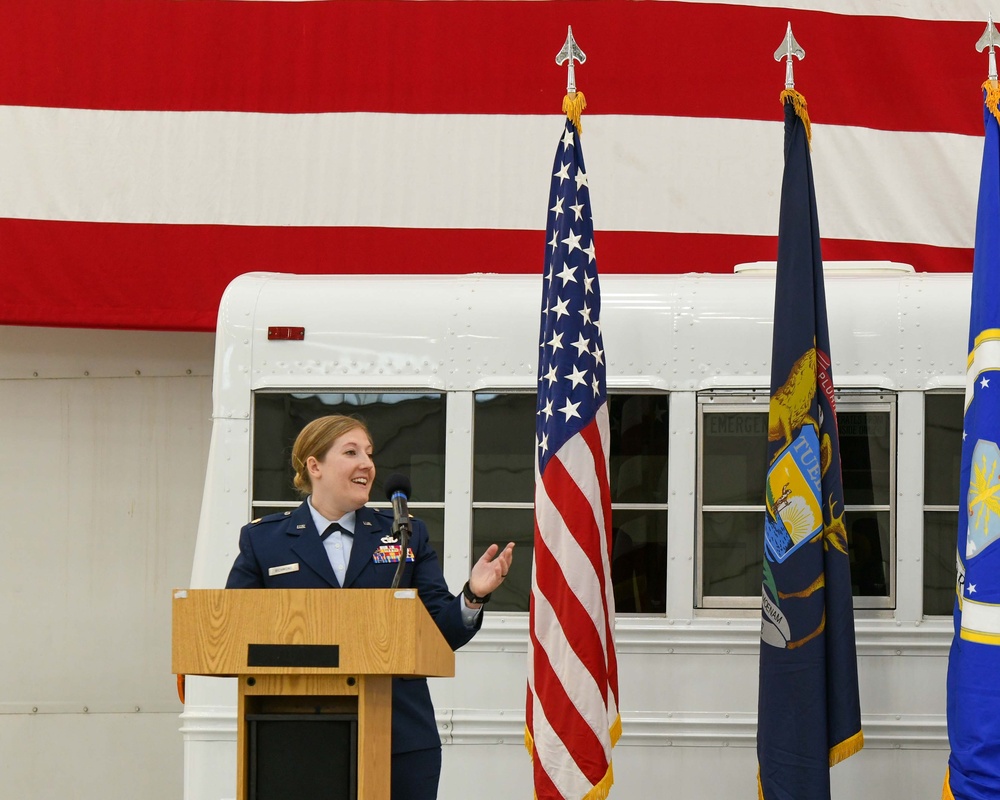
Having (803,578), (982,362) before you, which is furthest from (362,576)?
(982,362)

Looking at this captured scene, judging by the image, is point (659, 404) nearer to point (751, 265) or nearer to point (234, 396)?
point (751, 265)

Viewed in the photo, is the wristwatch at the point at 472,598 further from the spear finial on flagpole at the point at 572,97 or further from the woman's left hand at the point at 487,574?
the spear finial on flagpole at the point at 572,97

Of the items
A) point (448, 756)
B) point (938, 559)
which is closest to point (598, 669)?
point (448, 756)

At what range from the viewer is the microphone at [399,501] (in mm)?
3670

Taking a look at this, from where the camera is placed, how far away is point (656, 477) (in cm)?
550

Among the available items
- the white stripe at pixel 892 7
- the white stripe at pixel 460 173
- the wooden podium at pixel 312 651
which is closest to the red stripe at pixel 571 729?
the wooden podium at pixel 312 651

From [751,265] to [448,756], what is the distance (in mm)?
2667

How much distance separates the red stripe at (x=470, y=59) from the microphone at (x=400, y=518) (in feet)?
15.7

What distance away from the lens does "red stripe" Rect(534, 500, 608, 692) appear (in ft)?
16.7

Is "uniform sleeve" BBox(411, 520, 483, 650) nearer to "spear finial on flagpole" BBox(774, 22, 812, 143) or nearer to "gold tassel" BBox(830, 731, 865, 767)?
"gold tassel" BBox(830, 731, 865, 767)

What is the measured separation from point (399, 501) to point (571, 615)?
5.35ft

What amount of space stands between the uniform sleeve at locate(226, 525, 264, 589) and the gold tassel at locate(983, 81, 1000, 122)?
10.8ft

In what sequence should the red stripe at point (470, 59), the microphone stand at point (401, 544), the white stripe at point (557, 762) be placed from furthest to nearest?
the red stripe at point (470, 59), the white stripe at point (557, 762), the microphone stand at point (401, 544)

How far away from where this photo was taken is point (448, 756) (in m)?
5.46
